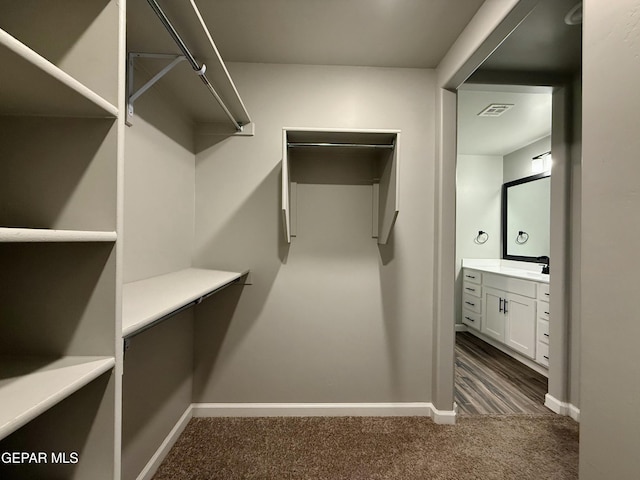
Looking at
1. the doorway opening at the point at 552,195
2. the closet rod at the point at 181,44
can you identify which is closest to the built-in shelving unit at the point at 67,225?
the closet rod at the point at 181,44

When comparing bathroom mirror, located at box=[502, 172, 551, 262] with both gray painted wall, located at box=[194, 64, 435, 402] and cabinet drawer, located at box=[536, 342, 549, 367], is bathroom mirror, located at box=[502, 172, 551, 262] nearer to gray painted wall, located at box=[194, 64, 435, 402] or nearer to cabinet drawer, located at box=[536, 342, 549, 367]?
cabinet drawer, located at box=[536, 342, 549, 367]

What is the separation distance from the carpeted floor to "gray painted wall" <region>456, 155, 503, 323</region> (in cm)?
242

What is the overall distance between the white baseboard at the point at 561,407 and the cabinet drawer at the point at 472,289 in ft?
5.19

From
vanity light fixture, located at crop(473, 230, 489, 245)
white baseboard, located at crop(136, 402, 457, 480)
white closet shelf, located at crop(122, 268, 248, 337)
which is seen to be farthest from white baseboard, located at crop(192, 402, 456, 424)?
vanity light fixture, located at crop(473, 230, 489, 245)

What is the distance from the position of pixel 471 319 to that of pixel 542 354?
1.17 metres

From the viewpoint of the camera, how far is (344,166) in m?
1.93

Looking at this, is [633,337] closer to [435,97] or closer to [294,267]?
[294,267]

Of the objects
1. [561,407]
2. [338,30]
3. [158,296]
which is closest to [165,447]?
[158,296]

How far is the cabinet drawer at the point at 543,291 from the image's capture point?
256 cm

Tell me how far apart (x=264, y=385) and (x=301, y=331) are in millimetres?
445

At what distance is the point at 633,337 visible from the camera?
0.70 metres

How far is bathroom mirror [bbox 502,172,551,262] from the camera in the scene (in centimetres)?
327

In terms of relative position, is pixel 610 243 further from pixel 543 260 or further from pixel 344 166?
pixel 543 260

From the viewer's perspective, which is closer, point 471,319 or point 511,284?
point 511,284
